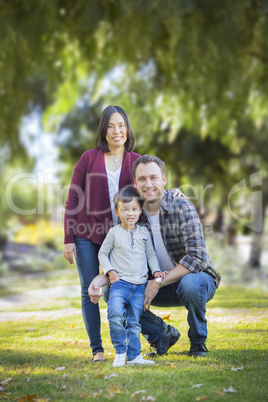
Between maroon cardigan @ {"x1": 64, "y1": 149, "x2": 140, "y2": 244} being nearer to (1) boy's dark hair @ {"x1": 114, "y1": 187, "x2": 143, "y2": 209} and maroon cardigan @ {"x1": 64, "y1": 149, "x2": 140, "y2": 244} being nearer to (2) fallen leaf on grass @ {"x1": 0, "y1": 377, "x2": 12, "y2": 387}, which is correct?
(1) boy's dark hair @ {"x1": 114, "y1": 187, "x2": 143, "y2": 209}

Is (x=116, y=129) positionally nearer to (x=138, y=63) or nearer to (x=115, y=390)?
(x=115, y=390)

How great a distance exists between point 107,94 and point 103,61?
3.42 feet

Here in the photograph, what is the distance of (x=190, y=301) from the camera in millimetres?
2434

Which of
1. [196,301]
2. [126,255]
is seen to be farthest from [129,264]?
[196,301]

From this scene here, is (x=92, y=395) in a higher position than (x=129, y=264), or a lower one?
lower

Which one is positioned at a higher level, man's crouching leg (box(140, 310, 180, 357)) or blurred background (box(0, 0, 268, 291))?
blurred background (box(0, 0, 268, 291))

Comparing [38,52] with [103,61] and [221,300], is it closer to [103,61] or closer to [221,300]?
[103,61]

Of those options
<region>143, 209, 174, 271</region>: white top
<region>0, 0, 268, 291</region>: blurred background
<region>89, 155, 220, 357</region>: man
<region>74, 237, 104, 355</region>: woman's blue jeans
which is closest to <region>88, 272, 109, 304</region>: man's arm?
<region>89, 155, 220, 357</region>: man

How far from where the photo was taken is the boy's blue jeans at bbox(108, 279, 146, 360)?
2.38 metres

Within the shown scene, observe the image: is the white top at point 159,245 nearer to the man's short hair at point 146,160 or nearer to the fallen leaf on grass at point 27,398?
the man's short hair at point 146,160

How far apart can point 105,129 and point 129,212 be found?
0.51m

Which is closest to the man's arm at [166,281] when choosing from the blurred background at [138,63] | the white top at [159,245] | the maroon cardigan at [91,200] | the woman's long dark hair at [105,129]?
the white top at [159,245]

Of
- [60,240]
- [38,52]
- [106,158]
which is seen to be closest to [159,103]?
[38,52]

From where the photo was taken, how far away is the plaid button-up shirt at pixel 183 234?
8.20 feet
